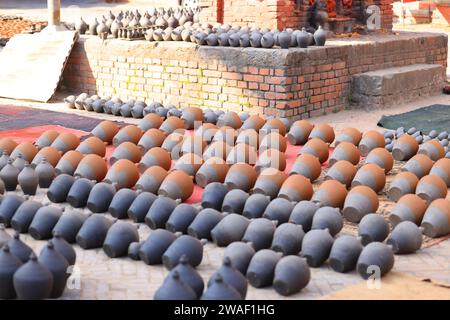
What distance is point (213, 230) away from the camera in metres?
5.50

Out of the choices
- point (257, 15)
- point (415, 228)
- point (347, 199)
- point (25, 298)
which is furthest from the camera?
point (257, 15)

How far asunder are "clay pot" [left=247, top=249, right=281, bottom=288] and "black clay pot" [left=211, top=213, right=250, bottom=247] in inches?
23.8

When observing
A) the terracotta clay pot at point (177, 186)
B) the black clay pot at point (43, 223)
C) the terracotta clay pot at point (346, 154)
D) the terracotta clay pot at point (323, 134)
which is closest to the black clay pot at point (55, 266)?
the black clay pot at point (43, 223)

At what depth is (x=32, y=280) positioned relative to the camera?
431cm

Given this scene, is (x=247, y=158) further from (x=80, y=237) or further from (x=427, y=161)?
(x=80, y=237)

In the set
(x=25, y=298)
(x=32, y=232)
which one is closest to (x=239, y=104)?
(x=32, y=232)

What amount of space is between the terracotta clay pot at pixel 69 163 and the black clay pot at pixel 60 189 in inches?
21.5

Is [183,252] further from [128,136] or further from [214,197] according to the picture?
[128,136]

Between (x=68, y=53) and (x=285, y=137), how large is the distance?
4689mm

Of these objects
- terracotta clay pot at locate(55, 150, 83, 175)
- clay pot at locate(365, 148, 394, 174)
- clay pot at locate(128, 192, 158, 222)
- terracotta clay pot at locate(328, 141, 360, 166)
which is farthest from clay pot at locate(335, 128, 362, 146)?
clay pot at locate(128, 192, 158, 222)

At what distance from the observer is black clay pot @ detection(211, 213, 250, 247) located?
17.7ft

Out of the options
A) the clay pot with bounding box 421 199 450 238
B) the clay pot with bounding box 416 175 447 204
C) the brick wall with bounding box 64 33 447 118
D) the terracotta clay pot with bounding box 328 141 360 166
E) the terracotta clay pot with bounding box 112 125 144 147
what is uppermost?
the brick wall with bounding box 64 33 447 118

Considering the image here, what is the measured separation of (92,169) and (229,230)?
6.55ft

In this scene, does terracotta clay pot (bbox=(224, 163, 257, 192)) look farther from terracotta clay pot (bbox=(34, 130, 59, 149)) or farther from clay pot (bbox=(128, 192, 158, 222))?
terracotta clay pot (bbox=(34, 130, 59, 149))
